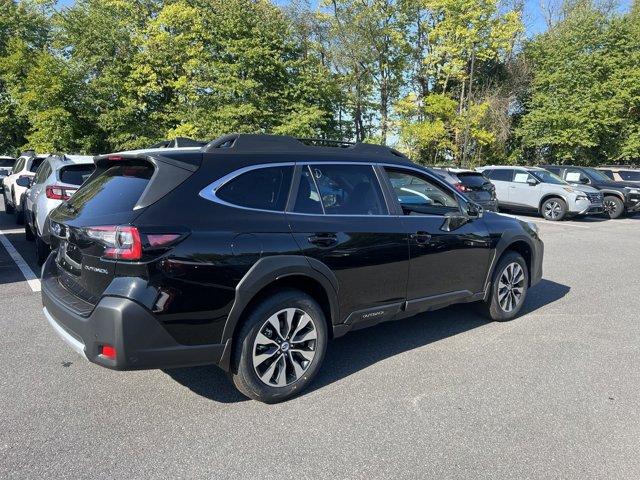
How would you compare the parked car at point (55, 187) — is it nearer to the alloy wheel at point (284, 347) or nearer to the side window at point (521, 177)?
the alloy wheel at point (284, 347)

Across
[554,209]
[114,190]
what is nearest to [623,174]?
[554,209]

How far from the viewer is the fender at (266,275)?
314 centimetres

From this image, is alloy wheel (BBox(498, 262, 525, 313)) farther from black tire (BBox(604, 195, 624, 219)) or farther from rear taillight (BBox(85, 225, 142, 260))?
black tire (BBox(604, 195, 624, 219))

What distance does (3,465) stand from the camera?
2.67 meters

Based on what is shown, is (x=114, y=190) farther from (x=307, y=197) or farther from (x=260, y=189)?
(x=307, y=197)

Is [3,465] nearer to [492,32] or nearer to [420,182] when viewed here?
[420,182]

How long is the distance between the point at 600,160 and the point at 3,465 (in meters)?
34.1

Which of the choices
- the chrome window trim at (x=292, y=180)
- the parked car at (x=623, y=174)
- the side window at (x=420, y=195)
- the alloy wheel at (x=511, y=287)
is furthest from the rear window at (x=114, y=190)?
the parked car at (x=623, y=174)

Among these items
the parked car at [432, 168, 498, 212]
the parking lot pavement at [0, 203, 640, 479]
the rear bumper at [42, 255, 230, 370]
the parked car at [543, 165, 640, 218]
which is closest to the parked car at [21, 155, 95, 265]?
the parking lot pavement at [0, 203, 640, 479]

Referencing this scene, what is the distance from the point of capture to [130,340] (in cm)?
286

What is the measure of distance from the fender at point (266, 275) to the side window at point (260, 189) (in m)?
0.38

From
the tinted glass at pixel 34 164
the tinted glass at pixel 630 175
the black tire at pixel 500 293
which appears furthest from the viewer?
the tinted glass at pixel 630 175

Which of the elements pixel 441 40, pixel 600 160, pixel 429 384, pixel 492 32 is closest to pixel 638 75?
pixel 600 160

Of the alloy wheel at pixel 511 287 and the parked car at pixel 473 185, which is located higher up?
the parked car at pixel 473 185
